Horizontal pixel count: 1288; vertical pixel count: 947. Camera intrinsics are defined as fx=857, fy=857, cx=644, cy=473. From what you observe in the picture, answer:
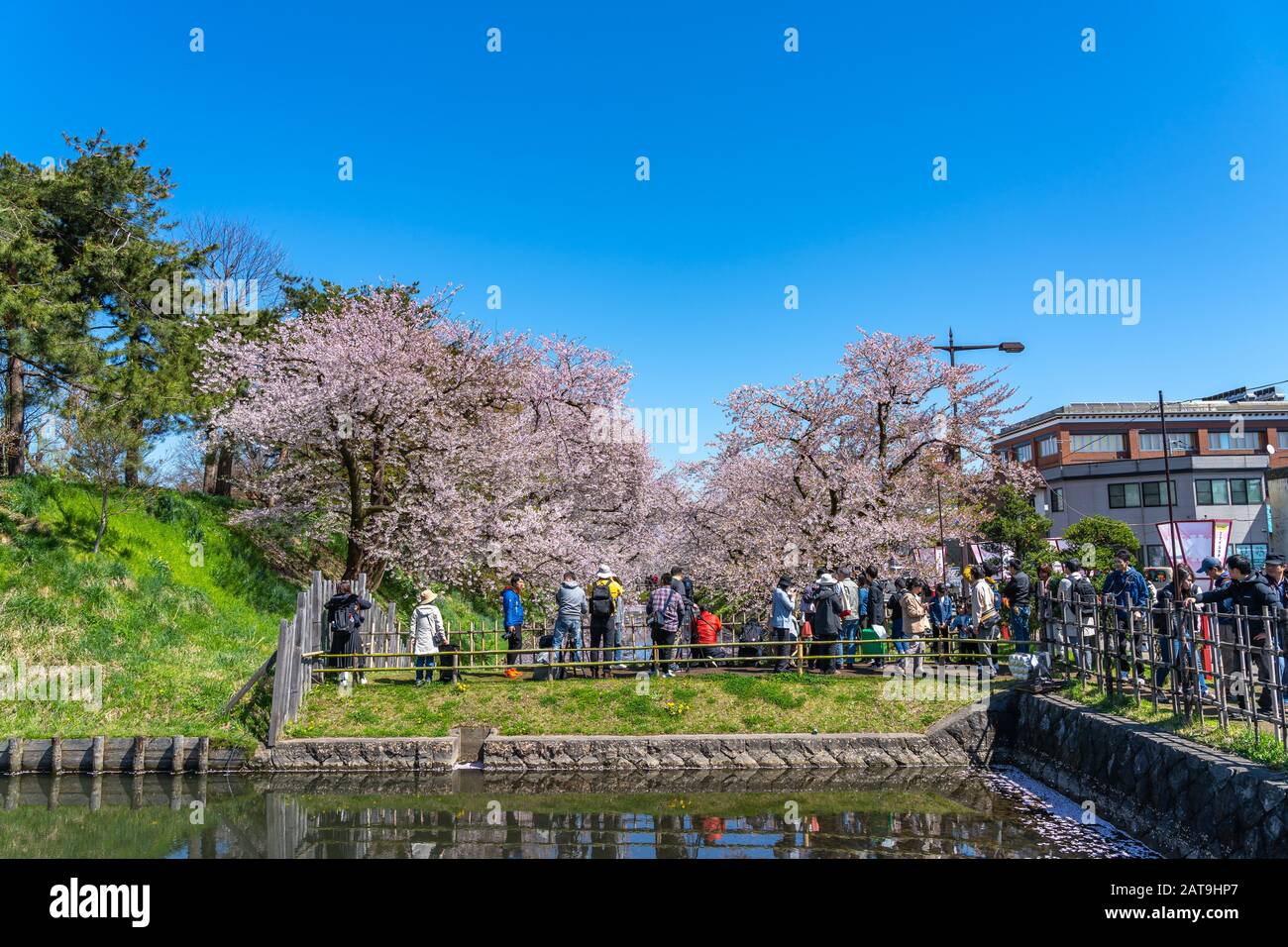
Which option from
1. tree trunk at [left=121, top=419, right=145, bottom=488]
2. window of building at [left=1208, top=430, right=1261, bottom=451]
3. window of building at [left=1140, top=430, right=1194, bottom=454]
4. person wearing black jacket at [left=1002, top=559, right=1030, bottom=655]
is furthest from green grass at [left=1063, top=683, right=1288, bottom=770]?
window of building at [left=1208, top=430, right=1261, bottom=451]

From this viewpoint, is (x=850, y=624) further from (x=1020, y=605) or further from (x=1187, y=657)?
(x=1187, y=657)

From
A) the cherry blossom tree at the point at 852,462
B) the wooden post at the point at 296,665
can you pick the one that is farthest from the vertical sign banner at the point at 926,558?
the wooden post at the point at 296,665

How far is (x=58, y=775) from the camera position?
13.5 m

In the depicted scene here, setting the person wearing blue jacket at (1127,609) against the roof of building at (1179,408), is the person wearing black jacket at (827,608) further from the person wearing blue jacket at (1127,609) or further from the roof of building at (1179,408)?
the roof of building at (1179,408)

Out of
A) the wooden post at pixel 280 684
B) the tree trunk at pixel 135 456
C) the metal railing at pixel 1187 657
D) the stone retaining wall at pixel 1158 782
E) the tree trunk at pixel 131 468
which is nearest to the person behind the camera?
the stone retaining wall at pixel 1158 782

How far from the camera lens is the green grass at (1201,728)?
8.44 m

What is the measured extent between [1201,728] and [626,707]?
325 inches

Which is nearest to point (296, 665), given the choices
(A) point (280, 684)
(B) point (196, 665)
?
(A) point (280, 684)

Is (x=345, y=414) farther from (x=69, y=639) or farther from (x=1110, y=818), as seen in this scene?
A: (x=1110, y=818)

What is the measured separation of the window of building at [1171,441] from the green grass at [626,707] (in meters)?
51.5

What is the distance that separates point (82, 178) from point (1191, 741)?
30.0 metres

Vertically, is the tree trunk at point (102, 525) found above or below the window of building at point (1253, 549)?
above
